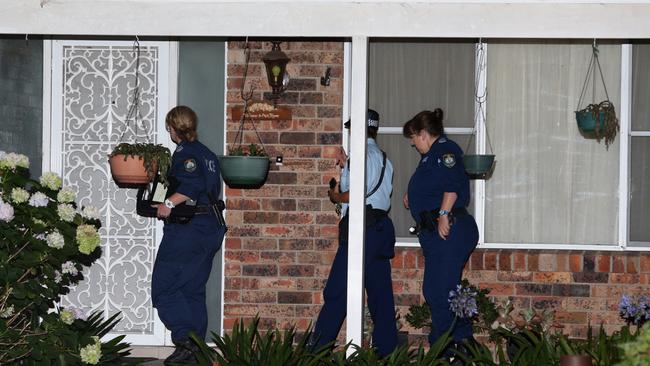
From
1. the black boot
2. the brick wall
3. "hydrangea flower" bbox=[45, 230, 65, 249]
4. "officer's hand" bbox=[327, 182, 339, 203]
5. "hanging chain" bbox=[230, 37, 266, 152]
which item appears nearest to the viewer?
"hydrangea flower" bbox=[45, 230, 65, 249]

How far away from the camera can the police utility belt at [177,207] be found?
808cm

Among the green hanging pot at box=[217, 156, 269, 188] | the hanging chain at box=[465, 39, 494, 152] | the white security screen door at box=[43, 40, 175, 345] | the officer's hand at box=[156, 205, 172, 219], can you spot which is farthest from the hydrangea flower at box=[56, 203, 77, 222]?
the hanging chain at box=[465, 39, 494, 152]

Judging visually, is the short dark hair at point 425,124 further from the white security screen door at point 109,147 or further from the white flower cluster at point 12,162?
the white flower cluster at point 12,162

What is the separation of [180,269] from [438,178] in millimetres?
1831

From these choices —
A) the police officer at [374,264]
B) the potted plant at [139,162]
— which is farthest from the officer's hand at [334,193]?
the potted plant at [139,162]

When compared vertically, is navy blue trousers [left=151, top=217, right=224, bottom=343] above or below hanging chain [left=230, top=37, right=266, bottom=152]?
below

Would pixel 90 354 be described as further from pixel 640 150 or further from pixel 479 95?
pixel 640 150

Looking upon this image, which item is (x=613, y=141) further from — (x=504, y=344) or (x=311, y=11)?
(x=311, y=11)

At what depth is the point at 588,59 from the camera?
8.75 metres

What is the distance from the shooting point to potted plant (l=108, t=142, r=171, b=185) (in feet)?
26.8

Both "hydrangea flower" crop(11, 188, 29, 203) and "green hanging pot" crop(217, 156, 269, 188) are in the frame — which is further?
"green hanging pot" crop(217, 156, 269, 188)

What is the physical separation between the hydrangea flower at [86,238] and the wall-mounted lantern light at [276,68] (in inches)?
85.7

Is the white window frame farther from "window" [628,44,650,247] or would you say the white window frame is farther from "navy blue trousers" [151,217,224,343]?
"navy blue trousers" [151,217,224,343]

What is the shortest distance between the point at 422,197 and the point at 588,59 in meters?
1.77
